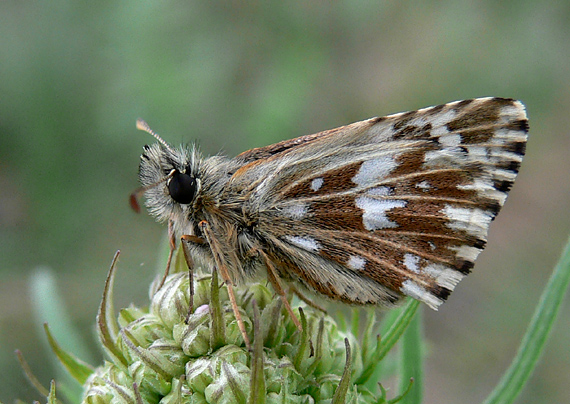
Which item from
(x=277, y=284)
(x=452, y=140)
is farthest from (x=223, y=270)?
(x=452, y=140)

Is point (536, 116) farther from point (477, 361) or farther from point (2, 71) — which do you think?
point (2, 71)

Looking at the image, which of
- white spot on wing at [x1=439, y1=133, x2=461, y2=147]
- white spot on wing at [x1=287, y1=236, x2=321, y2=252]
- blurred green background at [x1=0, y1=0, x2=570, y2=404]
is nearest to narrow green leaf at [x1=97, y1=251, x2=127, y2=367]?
white spot on wing at [x1=287, y1=236, x2=321, y2=252]

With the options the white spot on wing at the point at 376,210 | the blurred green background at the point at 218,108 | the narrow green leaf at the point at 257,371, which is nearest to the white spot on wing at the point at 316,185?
the white spot on wing at the point at 376,210

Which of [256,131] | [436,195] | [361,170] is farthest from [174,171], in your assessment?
[256,131]

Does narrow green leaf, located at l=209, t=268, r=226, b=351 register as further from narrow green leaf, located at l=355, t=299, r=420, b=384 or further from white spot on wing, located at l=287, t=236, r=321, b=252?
narrow green leaf, located at l=355, t=299, r=420, b=384

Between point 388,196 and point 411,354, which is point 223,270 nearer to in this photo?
point 388,196
